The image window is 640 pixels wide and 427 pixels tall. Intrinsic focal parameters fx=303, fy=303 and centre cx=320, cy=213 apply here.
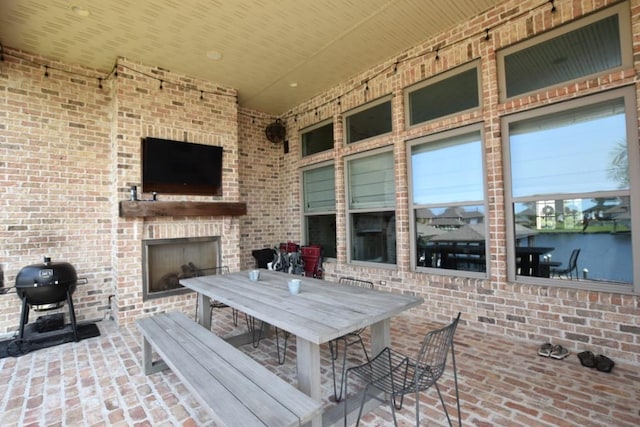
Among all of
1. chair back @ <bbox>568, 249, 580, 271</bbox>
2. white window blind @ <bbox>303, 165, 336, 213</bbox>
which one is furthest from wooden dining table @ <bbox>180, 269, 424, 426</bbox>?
white window blind @ <bbox>303, 165, 336, 213</bbox>

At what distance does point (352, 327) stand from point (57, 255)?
4238mm

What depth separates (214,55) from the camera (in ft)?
13.3

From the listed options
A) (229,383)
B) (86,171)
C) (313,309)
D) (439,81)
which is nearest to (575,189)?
(439,81)

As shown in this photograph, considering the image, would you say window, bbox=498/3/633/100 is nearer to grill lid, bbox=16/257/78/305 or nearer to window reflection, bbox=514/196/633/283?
window reflection, bbox=514/196/633/283

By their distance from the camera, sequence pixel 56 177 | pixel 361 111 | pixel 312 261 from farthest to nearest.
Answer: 1. pixel 312 261
2. pixel 361 111
3. pixel 56 177

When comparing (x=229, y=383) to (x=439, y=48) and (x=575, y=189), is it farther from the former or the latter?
(x=439, y=48)

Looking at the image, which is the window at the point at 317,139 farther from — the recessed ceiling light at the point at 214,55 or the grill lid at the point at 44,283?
the grill lid at the point at 44,283

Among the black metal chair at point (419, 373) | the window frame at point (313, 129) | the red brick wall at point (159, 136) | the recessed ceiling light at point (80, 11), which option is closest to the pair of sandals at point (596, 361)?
the black metal chair at point (419, 373)

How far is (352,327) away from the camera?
5.79ft

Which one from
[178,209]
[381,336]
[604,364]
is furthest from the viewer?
[178,209]

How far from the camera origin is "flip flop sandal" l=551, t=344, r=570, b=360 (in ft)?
8.89

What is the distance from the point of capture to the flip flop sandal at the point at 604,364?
8.12ft

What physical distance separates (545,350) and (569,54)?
285 cm

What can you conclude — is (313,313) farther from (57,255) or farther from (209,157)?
(57,255)
